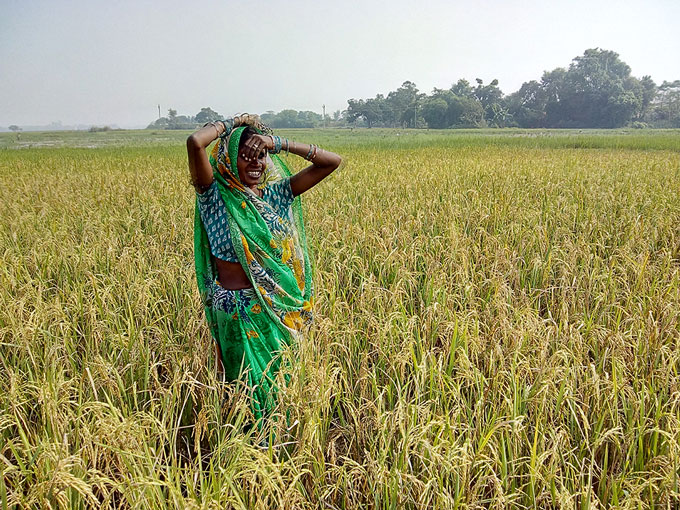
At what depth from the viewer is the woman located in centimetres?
182

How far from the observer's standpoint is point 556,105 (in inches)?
2509

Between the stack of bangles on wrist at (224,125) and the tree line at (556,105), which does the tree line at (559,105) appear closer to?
the tree line at (556,105)

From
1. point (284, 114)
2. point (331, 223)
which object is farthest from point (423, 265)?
point (284, 114)

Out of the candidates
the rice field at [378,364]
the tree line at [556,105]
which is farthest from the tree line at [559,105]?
the rice field at [378,364]

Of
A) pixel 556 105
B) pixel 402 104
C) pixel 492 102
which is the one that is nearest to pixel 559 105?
pixel 556 105

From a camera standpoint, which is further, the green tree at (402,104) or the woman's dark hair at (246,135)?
the green tree at (402,104)

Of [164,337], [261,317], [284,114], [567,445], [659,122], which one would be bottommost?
[567,445]

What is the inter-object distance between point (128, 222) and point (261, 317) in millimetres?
3499

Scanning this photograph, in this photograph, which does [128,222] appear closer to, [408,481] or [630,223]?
[408,481]

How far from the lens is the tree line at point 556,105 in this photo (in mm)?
60438

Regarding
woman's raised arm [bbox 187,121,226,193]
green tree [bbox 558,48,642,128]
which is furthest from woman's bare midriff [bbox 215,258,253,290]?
green tree [bbox 558,48,642,128]

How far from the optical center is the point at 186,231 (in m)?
4.53

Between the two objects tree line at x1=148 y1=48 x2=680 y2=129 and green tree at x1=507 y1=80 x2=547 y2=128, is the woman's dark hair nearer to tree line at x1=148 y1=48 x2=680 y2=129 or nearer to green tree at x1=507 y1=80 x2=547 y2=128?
A: tree line at x1=148 y1=48 x2=680 y2=129

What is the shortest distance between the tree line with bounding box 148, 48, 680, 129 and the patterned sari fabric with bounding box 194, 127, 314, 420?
176ft
